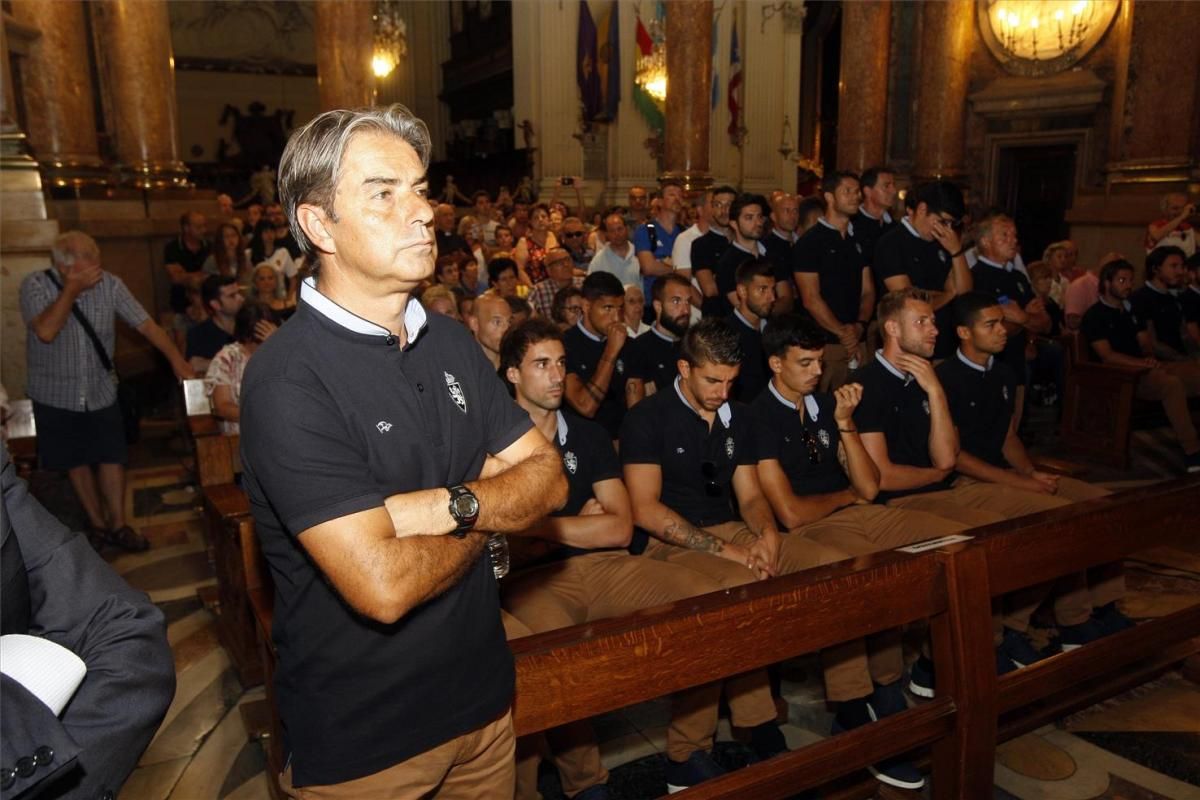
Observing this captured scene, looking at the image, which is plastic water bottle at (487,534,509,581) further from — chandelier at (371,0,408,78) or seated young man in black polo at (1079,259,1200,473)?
chandelier at (371,0,408,78)

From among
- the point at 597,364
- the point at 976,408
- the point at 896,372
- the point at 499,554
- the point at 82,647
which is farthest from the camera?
the point at 597,364

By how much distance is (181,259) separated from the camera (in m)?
8.52

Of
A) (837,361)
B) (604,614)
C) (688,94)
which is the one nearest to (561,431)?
(604,614)

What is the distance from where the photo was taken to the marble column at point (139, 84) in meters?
9.23

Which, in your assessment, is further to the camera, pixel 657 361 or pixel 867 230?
pixel 867 230

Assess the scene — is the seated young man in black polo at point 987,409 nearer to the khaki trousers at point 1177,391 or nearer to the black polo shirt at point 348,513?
the khaki trousers at point 1177,391

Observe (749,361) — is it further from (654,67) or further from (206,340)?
(654,67)

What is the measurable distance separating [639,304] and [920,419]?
1956 mm

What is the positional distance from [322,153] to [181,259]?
7.79 meters

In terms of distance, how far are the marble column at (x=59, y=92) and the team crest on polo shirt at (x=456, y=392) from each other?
8.57 m

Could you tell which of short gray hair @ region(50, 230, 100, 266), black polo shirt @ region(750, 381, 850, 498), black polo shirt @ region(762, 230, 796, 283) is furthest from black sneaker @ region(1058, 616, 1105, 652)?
short gray hair @ region(50, 230, 100, 266)

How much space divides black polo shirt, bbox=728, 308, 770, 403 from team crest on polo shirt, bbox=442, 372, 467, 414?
3793 mm

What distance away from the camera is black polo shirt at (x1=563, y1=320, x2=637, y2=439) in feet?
17.0

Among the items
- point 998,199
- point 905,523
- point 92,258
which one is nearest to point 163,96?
point 92,258
